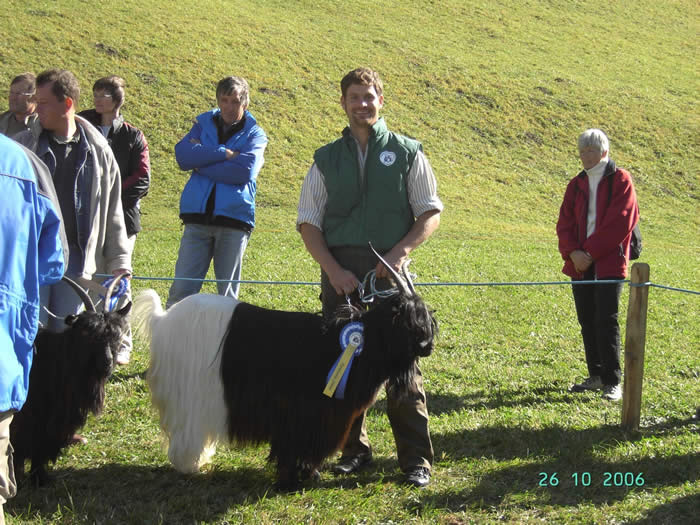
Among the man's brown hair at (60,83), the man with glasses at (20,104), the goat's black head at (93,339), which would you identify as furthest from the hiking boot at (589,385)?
the man with glasses at (20,104)

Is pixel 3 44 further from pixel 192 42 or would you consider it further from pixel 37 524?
pixel 37 524

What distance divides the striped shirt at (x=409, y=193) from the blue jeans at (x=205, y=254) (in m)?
1.73

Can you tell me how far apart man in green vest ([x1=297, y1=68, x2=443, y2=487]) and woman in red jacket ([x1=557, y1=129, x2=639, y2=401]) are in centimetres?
241

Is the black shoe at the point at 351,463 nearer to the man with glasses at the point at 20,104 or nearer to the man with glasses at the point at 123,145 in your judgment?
the man with glasses at the point at 123,145

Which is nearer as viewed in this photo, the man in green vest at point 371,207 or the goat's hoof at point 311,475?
the goat's hoof at point 311,475

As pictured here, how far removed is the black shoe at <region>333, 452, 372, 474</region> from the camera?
441 cm

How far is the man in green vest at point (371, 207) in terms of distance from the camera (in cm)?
427

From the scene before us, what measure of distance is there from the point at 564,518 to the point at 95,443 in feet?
9.50

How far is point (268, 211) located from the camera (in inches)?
793

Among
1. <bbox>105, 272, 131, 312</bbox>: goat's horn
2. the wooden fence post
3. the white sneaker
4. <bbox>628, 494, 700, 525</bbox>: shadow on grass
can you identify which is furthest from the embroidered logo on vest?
the white sneaker

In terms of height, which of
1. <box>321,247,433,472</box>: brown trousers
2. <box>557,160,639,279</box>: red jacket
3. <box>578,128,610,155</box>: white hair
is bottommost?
<box>321,247,433,472</box>: brown trousers

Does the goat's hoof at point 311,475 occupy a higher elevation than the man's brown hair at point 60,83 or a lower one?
lower

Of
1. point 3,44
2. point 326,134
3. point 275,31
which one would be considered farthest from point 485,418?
point 275,31
